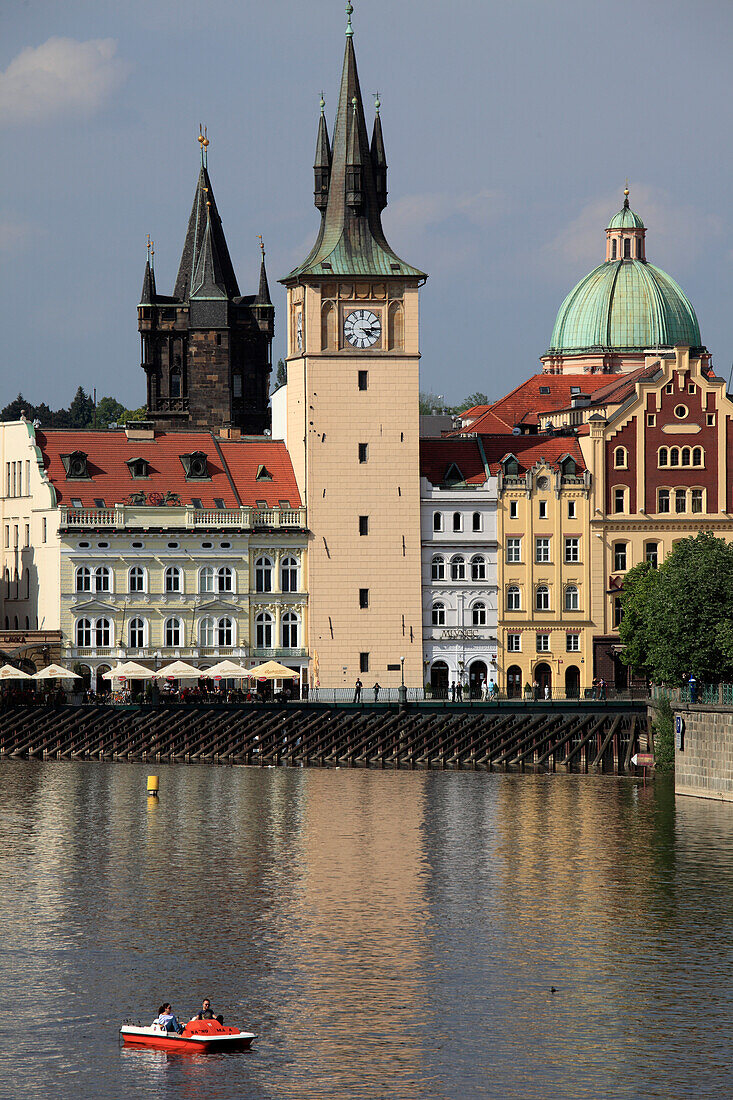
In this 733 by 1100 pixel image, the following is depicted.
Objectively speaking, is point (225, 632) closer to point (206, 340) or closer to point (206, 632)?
point (206, 632)

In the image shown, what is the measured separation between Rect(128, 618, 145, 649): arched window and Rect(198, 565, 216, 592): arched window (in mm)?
3998

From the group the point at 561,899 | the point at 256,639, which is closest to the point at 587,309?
the point at 256,639

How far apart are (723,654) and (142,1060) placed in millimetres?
58512

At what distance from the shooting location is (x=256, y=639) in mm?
124750

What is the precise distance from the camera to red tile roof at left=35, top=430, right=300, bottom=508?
4855 inches

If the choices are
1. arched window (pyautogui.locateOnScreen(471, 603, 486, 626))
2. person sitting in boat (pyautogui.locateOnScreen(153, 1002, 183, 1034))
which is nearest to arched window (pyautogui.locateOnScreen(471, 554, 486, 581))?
arched window (pyautogui.locateOnScreen(471, 603, 486, 626))

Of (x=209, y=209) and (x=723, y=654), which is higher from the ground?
(x=209, y=209)

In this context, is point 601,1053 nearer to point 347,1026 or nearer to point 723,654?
point 347,1026

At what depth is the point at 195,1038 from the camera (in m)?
47.5

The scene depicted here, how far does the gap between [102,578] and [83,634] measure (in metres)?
3.29

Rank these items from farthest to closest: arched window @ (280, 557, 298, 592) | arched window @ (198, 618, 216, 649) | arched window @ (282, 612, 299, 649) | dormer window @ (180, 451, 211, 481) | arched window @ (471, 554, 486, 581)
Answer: arched window @ (471, 554, 486, 581) < arched window @ (280, 557, 298, 592) < dormer window @ (180, 451, 211, 481) < arched window @ (282, 612, 299, 649) < arched window @ (198, 618, 216, 649)

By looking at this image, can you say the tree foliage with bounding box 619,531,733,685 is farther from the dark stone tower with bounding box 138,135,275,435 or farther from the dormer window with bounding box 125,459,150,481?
the dark stone tower with bounding box 138,135,275,435

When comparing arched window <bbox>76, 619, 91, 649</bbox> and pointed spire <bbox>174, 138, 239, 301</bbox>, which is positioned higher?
pointed spire <bbox>174, 138, 239, 301</bbox>

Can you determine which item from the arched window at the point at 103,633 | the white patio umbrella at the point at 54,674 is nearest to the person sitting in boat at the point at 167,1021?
the white patio umbrella at the point at 54,674
